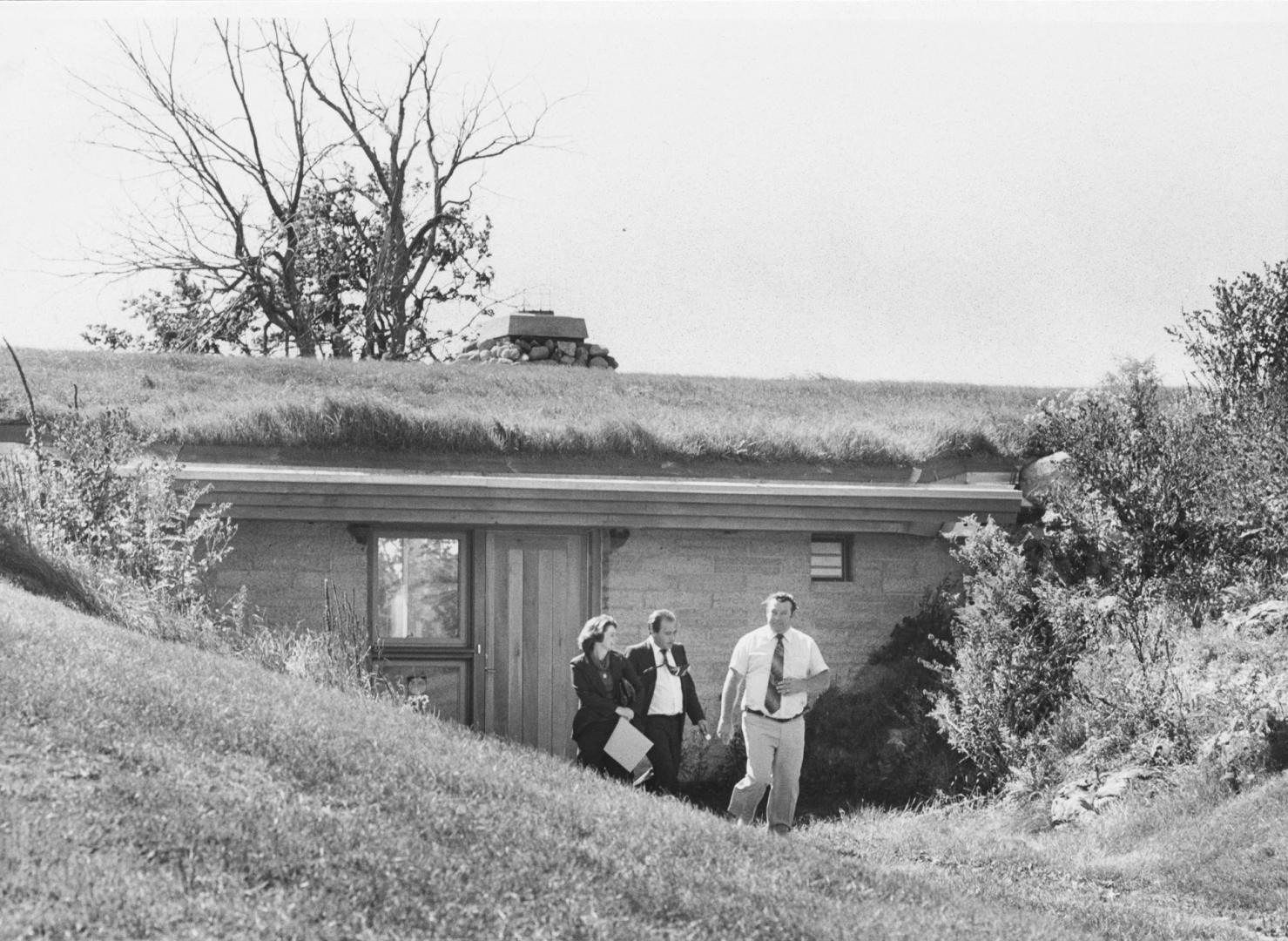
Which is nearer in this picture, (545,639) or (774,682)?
(774,682)

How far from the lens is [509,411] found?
61.2 ft

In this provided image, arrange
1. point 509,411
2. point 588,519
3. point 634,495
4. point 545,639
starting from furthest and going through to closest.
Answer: point 509,411, point 545,639, point 588,519, point 634,495

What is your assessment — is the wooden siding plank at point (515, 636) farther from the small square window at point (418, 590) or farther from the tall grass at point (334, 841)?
the tall grass at point (334, 841)

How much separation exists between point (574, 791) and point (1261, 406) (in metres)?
8.58

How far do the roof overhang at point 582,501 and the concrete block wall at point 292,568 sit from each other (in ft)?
0.85

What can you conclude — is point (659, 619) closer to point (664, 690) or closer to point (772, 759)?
A: point (664, 690)

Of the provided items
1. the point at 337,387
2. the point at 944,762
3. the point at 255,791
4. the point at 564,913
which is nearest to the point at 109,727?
the point at 255,791

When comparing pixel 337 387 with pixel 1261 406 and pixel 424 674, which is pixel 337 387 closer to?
pixel 424 674

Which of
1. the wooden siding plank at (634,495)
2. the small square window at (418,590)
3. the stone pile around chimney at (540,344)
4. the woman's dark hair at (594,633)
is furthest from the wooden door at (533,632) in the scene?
the stone pile around chimney at (540,344)

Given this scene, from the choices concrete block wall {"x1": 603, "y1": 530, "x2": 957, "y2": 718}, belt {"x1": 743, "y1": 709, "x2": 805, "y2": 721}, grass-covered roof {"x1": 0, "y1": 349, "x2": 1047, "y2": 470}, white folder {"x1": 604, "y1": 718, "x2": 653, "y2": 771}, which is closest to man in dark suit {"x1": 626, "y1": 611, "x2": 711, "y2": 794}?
white folder {"x1": 604, "y1": 718, "x2": 653, "y2": 771}

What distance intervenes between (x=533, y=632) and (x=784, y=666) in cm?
485

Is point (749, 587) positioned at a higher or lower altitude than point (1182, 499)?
lower

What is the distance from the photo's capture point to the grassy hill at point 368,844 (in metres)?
6.77

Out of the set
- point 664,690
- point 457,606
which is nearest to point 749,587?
point 457,606
